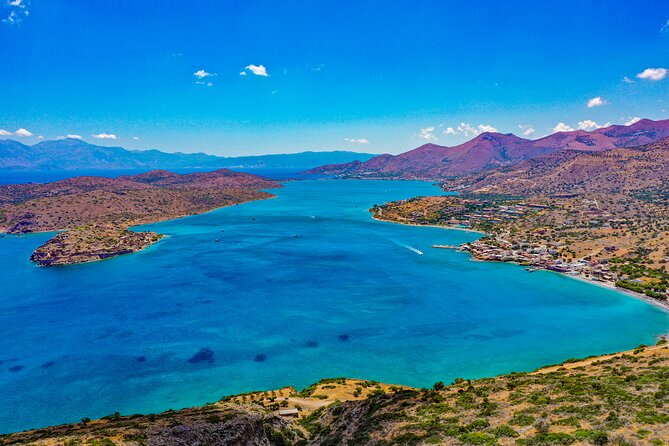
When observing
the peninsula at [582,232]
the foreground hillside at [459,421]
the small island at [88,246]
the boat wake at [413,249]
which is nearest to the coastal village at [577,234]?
the peninsula at [582,232]

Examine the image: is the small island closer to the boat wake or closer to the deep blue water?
the deep blue water

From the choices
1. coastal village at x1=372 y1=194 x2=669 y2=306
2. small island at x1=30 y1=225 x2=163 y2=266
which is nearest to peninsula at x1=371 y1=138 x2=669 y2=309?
coastal village at x1=372 y1=194 x2=669 y2=306

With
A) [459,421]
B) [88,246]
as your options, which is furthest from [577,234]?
[88,246]

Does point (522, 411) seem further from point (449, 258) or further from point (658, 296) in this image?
point (449, 258)

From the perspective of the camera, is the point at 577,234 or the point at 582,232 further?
the point at 582,232

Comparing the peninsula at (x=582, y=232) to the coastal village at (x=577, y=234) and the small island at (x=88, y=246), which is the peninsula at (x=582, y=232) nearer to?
the coastal village at (x=577, y=234)

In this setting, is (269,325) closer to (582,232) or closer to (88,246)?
(88,246)

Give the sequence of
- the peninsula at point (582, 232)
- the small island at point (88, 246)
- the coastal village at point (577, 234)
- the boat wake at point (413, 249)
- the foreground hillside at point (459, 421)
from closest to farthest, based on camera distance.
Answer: the foreground hillside at point (459, 421) < the coastal village at point (577, 234) < the peninsula at point (582, 232) < the small island at point (88, 246) < the boat wake at point (413, 249)
